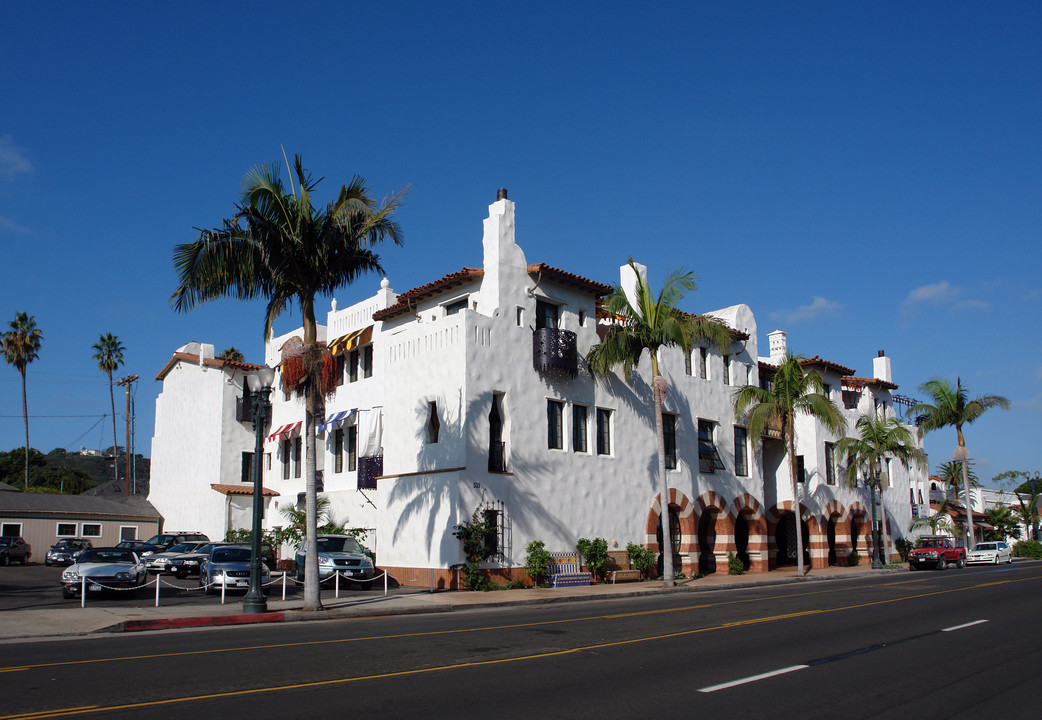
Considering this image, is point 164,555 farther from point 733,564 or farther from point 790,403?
point 790,403

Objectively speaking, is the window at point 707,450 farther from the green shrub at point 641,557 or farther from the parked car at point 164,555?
the parked car at point 164,555

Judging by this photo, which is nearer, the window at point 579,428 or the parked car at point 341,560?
the parked car at point 341,560

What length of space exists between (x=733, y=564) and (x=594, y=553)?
9.23m

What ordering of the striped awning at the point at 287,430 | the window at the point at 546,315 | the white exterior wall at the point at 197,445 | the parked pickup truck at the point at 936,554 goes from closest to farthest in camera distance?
1. the window at the point at 546,315
2. the striped awning at the point at 287,430
3. the white exterior wall at the point at 197,445
4. the parked pickup truck at the point at 936,554

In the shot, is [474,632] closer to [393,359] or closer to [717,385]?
[393,359]

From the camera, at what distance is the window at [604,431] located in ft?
103

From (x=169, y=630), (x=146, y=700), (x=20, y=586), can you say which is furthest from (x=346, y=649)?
(x=20, y=586)

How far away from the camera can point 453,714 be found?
7.71 m

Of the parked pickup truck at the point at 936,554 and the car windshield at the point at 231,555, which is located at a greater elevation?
the car windshield at the point at 231,555

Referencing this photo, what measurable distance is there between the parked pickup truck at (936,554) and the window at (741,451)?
11770mm

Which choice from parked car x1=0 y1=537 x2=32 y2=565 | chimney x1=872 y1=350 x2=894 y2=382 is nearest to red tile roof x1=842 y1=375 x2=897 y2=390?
chimney x1=872 y1=350 x2=894 y2=382

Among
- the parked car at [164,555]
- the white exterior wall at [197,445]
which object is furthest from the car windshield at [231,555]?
the white exterior wall at [197,445]

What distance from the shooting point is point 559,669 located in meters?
10.3

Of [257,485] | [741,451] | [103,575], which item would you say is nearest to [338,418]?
[103,575]
